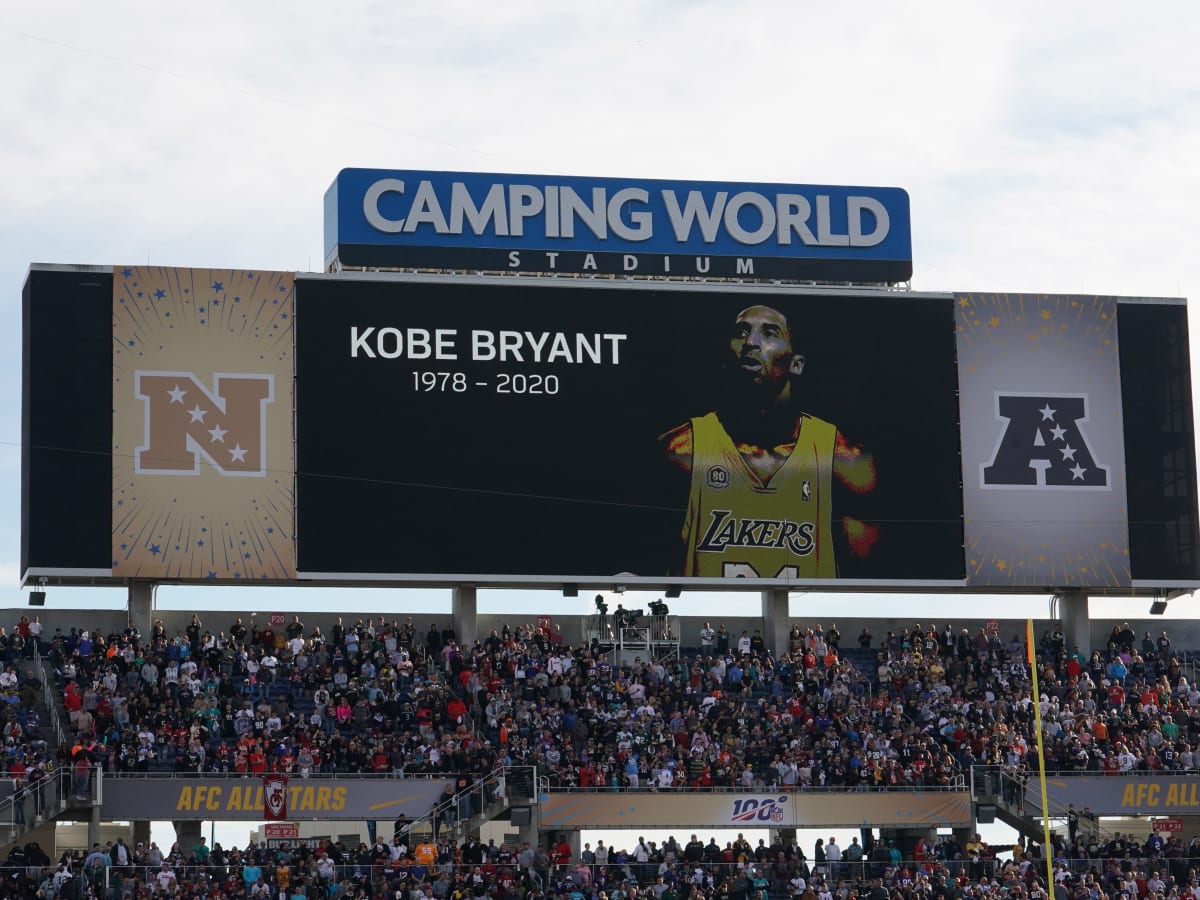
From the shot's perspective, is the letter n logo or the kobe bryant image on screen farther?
the kobe bryant image on screen

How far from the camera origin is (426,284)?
49250mm

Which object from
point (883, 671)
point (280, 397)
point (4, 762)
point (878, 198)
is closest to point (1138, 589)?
point (883, 671)

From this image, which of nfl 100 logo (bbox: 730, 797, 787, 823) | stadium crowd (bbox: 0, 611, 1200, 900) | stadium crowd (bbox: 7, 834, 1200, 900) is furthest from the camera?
nfl 100 logo (bbox: 730, 797, 787, 823)

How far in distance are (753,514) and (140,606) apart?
39.1ft

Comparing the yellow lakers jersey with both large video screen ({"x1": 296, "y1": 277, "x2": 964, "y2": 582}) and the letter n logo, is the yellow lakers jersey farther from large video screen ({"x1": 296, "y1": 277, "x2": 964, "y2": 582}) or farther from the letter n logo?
the letter n logo

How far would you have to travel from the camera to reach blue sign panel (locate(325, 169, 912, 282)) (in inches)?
1945

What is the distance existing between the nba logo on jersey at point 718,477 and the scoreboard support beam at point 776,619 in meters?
2.44

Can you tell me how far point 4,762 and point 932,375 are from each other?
19.8 metres

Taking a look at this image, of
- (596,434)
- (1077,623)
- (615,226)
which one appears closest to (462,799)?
(596,434)

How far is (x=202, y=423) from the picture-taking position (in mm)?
47656

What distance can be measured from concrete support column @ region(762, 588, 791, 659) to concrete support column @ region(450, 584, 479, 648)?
5945 millimetres

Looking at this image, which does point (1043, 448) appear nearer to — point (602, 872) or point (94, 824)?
point (602, 872)

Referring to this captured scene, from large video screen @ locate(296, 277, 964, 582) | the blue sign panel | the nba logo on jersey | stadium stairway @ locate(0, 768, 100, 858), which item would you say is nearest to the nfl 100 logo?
large video screen @ locate(296, 277, 964, 582)

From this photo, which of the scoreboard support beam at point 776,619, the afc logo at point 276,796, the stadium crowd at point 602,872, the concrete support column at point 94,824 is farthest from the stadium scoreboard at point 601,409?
the stadium crowd at point 602,872
